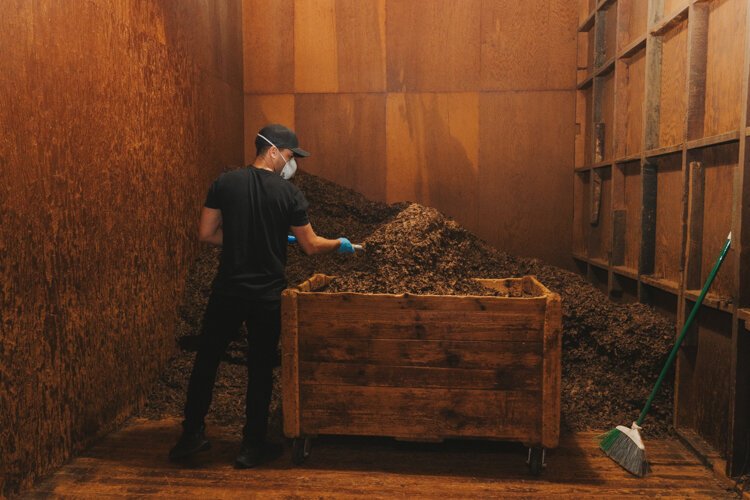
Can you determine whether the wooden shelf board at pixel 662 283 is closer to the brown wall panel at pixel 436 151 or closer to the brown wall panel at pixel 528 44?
the brown wall panel at pixel 436 151

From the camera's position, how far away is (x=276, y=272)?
3.05 meters

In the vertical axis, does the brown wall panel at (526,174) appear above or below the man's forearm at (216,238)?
above

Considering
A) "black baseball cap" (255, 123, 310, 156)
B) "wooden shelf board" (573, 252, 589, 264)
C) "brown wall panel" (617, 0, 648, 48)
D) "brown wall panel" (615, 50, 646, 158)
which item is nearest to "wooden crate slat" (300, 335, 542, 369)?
"black baseball cap" (255, 123, 310, 156)

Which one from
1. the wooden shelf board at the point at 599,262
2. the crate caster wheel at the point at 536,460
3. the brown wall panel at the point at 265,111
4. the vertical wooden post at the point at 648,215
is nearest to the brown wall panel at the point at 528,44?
the wooden shelf board at the point at 599,262

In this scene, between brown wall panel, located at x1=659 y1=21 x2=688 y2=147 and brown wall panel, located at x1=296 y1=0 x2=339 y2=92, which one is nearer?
brown wall panel, located at x1=659 y1=21 x2=688 y2=147

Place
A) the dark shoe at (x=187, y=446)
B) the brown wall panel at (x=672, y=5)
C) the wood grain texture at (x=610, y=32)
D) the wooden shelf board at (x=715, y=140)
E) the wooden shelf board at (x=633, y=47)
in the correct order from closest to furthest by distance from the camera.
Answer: the wooden shelf board at (x=715, y=140)
the dark shoe at (x=187, y=446)
the brown wall panel at (x=672, y=5)
the wooden shelf board at (x=633, y=47)
the wood grain texture at (x=610, y=32)

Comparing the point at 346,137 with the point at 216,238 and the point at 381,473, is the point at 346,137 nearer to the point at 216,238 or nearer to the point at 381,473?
the point at 216,238

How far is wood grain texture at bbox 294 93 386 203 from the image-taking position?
5719mm

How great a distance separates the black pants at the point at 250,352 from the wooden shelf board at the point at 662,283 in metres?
2.06

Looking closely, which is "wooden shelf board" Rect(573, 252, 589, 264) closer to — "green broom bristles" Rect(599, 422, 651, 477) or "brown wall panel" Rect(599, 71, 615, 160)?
"brown wall panel" Rect(599, 71, 615, 160)

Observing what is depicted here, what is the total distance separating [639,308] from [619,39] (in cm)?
189

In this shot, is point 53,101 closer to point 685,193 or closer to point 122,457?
point 122,457

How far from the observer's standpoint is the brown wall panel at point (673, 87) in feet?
11.0

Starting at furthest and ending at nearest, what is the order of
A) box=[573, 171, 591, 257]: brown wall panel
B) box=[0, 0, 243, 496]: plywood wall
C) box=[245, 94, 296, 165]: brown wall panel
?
1. box=[245, 94, 296, 165]: brown wall panel
2. box=[573, 171, 591, 257]: brown wall panel
3. box=[0, 0, 243, 496]: plywood wall
